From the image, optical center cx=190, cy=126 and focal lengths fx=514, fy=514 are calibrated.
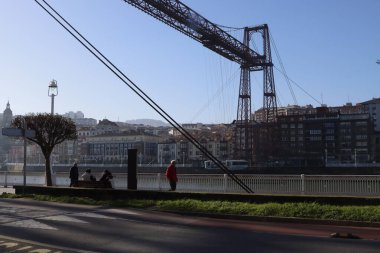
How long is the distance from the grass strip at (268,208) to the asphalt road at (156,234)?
761 mm

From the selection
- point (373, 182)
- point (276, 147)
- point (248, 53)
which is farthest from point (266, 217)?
point (276, 147)

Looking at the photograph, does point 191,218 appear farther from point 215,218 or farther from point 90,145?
point 90,145

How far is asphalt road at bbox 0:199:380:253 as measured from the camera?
10375mm

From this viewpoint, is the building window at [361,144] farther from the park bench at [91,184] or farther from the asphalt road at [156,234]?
the asphalt road at [156,234]

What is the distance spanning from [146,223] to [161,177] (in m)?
13.2

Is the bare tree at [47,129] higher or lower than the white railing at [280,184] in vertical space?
higher

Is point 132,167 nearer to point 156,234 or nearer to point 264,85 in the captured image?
point 156,234

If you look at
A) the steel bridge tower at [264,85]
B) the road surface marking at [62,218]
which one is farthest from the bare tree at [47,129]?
the steel bridge tower at [264,85]

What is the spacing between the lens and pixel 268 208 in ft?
52.2

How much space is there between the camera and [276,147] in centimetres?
10862

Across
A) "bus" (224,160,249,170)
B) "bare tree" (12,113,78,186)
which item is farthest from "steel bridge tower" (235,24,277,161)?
"bare tree" (12,113,78,186)

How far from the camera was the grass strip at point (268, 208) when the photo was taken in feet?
47.9

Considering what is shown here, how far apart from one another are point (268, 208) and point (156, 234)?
490cm

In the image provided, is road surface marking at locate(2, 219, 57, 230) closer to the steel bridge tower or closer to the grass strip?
the grass strip
